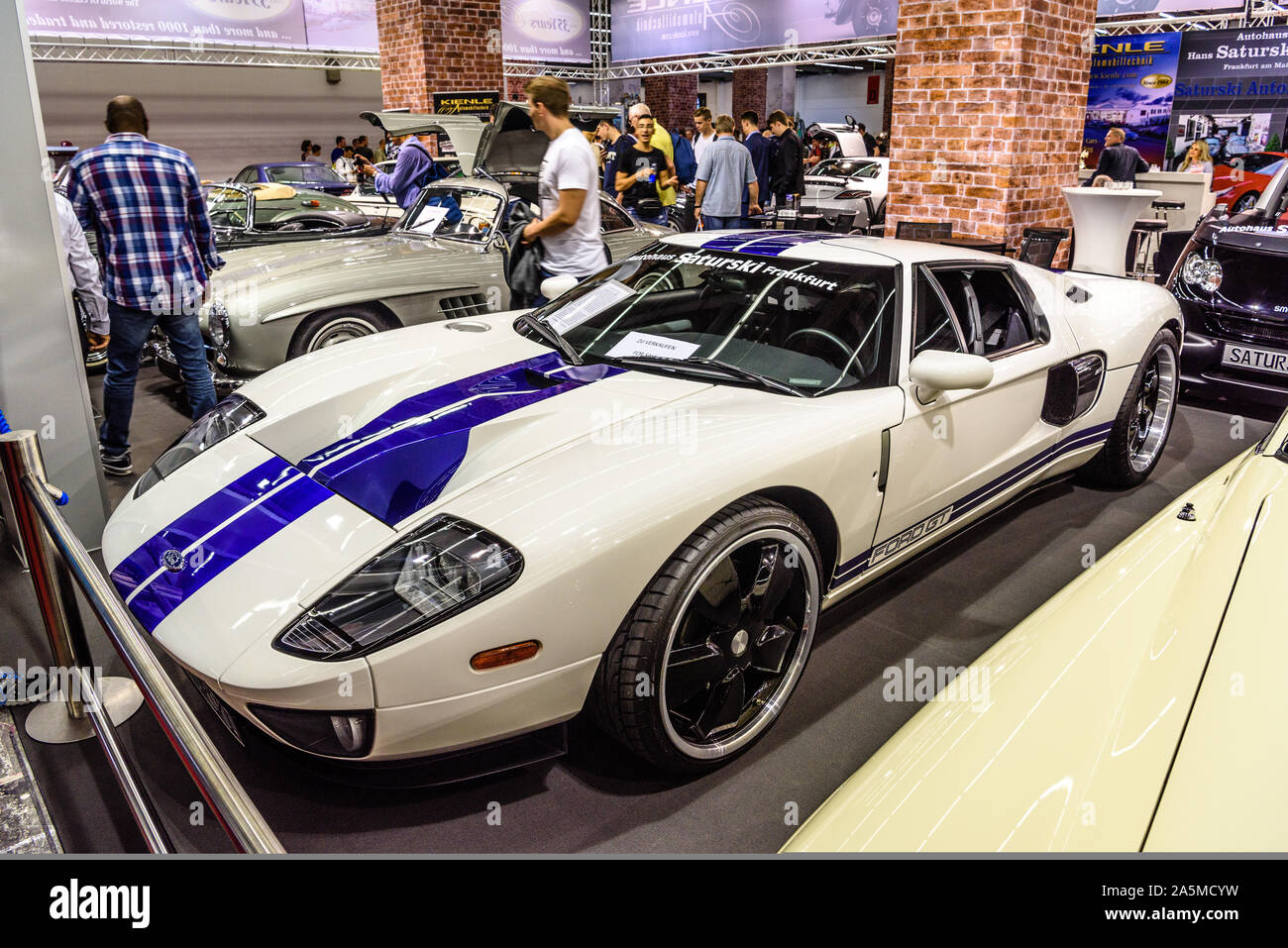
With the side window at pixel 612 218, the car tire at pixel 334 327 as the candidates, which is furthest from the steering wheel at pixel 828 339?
the side window at pixel 612 218

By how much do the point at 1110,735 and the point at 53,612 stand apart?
2447 millimetres

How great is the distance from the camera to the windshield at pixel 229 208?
25.4 ft

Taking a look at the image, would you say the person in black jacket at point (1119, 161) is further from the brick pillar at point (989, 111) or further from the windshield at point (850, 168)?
the windshield at point (850, 168)

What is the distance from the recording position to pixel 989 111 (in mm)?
6215

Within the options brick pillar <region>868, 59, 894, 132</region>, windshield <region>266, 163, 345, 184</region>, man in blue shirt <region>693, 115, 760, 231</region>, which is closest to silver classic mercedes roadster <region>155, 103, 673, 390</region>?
man in blue shirt <region>693, 115, 760, 231</region>

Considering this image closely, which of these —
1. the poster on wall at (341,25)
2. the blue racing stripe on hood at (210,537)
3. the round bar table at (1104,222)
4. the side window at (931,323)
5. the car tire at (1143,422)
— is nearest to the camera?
the blue racing stripe on hood at (210,537)

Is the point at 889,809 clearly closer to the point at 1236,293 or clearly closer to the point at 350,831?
the point at 350,831

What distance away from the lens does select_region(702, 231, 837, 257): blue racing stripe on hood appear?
303 cm

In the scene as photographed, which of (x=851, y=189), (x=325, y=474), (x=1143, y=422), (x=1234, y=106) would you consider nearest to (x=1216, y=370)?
(x=1143, y=422)

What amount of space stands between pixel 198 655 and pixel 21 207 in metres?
2.19

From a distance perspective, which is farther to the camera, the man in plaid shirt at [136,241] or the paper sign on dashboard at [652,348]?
the man in plaid shirt at [136,241]

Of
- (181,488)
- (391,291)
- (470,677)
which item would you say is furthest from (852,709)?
(391,291)

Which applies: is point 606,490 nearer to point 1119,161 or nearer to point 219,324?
point 219,324

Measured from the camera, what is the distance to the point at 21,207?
3086 millimetres
